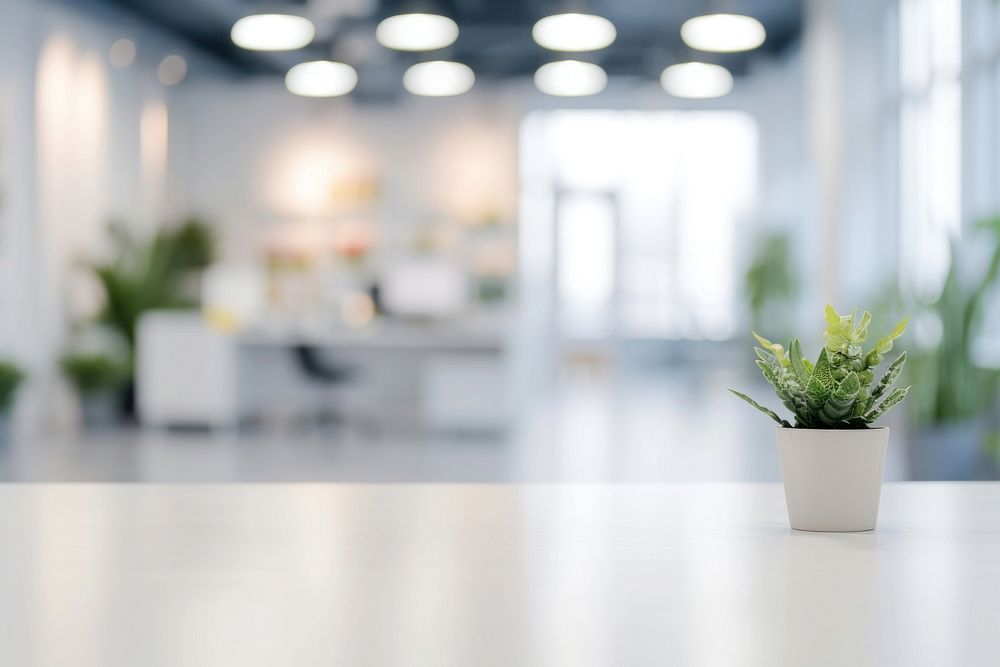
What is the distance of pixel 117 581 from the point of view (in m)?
1.08

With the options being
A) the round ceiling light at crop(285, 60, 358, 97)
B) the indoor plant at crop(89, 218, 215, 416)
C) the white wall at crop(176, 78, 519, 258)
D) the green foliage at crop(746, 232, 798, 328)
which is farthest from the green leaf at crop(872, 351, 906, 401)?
the green foliage at crop(746, 232, 798, 328)

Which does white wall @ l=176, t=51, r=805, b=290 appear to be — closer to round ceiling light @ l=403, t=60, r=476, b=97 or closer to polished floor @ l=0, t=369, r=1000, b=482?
round ceiling light @ l=403, t=60, r=476, b=97

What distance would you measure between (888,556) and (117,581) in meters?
0.78

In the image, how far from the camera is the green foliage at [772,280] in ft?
45.6

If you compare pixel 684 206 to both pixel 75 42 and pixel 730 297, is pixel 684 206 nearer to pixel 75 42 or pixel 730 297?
pixel 730 297

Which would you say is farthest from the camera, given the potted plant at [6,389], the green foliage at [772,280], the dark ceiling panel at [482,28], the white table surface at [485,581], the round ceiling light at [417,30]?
the green foliage at [772,280]

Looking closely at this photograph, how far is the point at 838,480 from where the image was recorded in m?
1.36

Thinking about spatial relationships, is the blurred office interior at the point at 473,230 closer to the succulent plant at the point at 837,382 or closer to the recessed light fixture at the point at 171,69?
the recessed light fixture at the point at 171,69

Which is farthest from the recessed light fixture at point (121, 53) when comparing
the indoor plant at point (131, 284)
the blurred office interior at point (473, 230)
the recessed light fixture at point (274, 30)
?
the recessed light fixture at point (274, 30)

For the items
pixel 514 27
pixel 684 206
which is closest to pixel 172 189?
pixel 514 27

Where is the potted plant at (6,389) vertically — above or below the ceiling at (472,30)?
below

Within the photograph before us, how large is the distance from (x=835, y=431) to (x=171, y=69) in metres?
11.9

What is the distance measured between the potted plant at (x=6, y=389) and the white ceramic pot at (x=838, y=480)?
25.6 ft

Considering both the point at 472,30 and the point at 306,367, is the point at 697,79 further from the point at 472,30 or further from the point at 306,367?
the point at 306,367
